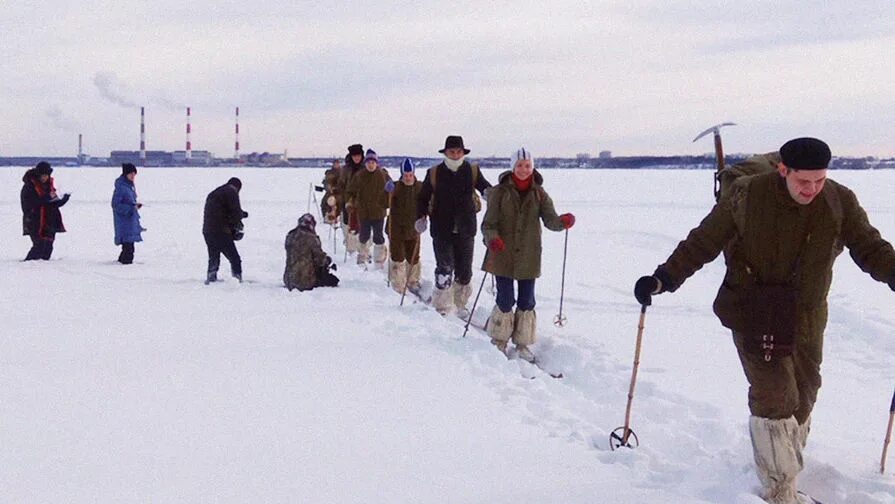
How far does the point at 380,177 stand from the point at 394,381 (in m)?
6.06

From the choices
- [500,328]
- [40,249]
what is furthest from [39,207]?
[500,328]

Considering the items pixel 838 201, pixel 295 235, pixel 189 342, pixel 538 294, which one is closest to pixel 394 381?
pixel 189 342

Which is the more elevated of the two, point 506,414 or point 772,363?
point 772,363

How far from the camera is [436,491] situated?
346cm

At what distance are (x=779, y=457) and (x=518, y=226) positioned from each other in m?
3.16

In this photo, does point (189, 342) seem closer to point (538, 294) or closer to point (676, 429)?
point (676, 429)

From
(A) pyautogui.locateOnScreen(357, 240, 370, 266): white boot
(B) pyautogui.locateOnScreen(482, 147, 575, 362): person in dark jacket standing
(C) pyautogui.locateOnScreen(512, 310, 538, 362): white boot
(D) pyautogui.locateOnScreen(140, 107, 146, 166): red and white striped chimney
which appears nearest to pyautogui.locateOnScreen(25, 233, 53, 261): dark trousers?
(A) pyautogui.locateOnScreen(357, 240, 370, 266): white boot

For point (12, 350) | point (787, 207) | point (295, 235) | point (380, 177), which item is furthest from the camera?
point (380, 177)

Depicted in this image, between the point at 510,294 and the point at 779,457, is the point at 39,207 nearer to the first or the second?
the point at 510,294

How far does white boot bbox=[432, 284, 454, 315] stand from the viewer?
805 centimetres

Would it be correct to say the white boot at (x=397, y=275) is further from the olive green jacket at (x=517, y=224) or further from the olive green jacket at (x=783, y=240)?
the olive green jacket at (x=783, y=240)

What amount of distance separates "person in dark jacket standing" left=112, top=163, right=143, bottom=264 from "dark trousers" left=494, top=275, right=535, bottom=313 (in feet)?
23.3

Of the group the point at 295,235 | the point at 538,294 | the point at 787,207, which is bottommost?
the point at 538,294

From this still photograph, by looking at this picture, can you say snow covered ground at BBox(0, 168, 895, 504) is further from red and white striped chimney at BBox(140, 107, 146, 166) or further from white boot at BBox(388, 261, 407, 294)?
red and white striped chimney at BBox(140, 107, 146, 166)
